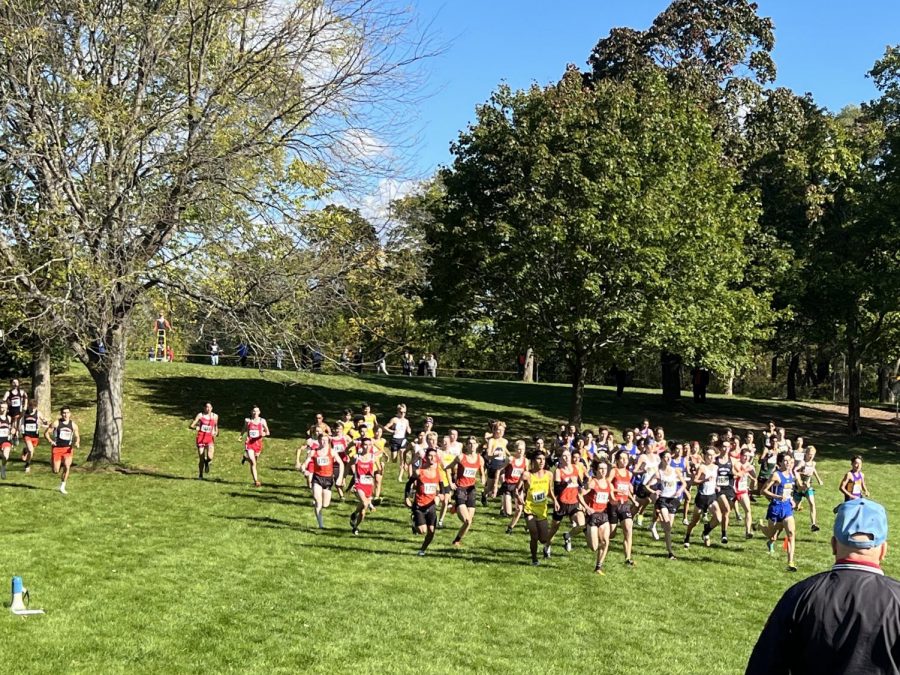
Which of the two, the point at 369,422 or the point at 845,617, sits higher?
the point at 845,617

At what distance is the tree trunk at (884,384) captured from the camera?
5447 centimetres

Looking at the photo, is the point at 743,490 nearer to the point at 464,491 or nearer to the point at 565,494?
the point at 565,494

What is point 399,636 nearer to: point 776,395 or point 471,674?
point 471,674

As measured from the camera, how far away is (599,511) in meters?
15.1

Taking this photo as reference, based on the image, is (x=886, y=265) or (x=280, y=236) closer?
(x=280, y=236)

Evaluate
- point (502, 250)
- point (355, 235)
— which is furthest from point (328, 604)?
point (502, 250)

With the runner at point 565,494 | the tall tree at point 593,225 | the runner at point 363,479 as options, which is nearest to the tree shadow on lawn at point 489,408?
the tall tree at point 593,225

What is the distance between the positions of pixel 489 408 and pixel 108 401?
19643 mm

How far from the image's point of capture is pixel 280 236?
72.3 feet

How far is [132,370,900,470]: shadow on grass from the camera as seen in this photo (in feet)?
113

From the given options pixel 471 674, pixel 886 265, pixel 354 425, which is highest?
pixel 886 265

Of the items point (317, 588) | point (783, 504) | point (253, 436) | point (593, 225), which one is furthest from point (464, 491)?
point (593, 225)

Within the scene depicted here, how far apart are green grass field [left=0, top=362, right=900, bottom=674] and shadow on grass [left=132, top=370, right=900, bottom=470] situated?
30.4 feet

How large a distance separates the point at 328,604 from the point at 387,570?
7.21 feet
